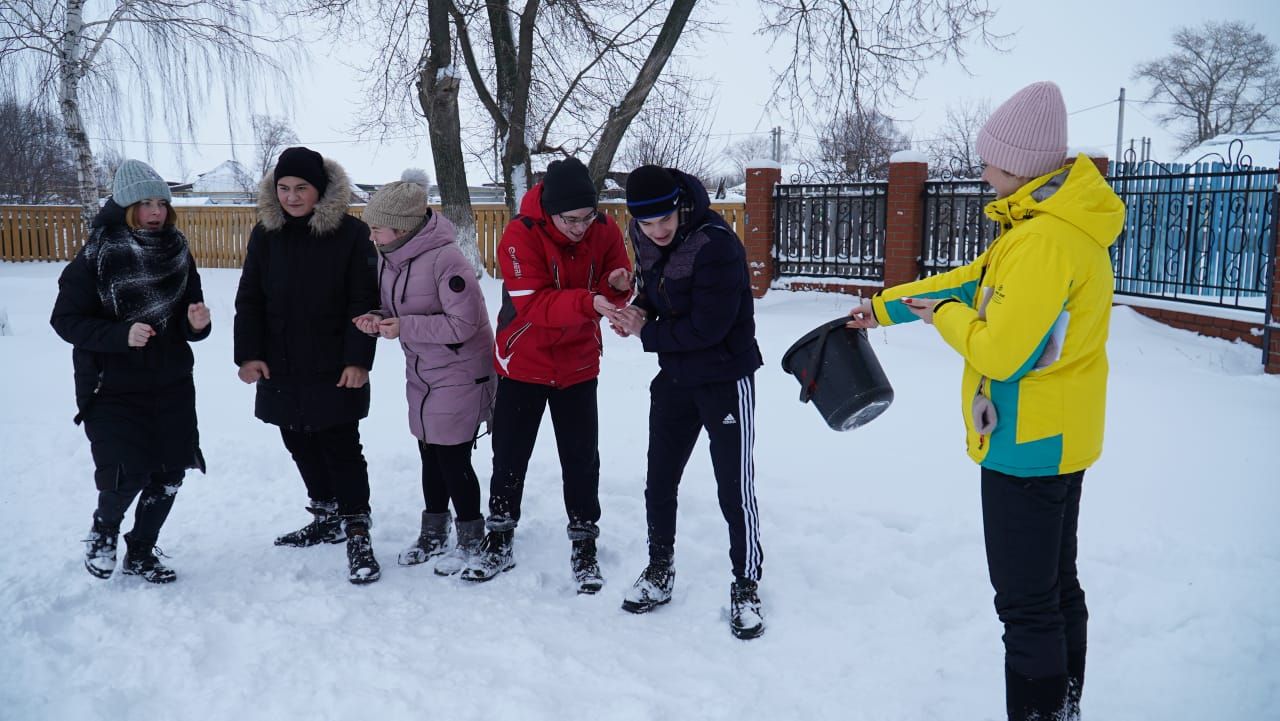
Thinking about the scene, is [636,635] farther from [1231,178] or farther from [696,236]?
[1231,178]

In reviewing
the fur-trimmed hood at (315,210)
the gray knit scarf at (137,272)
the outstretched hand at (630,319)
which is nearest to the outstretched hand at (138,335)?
the gray knit scarf at (137,272)

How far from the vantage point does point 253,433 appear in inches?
219

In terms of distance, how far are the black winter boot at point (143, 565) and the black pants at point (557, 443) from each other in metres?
1.35

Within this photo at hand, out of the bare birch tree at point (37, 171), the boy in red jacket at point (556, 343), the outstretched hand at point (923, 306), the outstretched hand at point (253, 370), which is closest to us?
the outstretched hand at point (923, 306)

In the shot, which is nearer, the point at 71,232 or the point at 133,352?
the point at 133,352

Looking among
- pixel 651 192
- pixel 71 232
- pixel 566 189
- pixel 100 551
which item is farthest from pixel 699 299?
pixel 71 232

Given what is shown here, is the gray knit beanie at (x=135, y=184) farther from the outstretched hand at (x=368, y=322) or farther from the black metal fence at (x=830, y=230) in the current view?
the black metal fence at (x=830, y=230)

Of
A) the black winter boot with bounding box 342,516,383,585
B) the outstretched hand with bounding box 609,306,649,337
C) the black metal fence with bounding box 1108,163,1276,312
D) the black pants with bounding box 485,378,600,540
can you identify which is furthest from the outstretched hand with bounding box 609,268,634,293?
the black metal fence with bounding box 1108,163,1276,312

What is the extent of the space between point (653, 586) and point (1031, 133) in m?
2.12

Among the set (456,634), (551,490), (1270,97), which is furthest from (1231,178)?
(1270,97)

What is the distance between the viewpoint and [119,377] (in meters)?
3.33

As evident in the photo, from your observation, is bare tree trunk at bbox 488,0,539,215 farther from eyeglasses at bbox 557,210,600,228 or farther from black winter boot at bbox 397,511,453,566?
eyeglasses at bbox 557,210,600,228

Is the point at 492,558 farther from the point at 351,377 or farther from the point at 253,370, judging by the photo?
the point at 253,370

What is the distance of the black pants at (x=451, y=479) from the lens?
11.9ft
